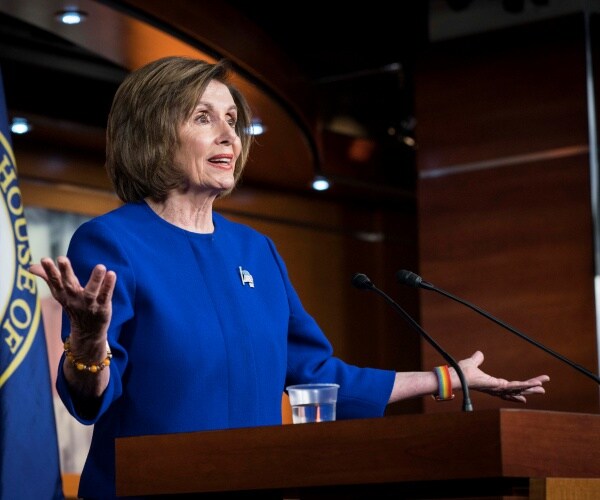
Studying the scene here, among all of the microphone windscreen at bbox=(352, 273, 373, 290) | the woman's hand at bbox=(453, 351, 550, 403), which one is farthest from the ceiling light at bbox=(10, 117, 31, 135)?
the woman's hand at bbox=(453, 351, 550, 403)

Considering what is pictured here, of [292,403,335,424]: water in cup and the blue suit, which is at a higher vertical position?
the blue suit

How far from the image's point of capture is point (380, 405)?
239 centimetres

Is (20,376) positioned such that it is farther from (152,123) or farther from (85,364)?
(85,364)

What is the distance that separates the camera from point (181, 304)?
2.18 metres

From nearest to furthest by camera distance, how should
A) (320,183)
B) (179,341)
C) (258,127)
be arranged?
1. (179,341)
2. (258,127)
3. (320,183)

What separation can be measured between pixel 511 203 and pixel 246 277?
14.0ft

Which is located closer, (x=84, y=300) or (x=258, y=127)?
(x=84, y=300)

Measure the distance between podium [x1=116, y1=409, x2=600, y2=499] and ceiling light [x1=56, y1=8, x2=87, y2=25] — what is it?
3539mm

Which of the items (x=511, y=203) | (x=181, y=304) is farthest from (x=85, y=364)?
(x=511, y=203)

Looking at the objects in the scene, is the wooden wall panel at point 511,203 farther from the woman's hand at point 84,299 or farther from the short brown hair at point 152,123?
the woman's hand at point 84,299

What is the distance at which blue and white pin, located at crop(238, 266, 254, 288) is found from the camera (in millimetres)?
2363

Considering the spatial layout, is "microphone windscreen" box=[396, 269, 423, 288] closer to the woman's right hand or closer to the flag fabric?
the woman's right hand

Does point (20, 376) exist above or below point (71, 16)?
below

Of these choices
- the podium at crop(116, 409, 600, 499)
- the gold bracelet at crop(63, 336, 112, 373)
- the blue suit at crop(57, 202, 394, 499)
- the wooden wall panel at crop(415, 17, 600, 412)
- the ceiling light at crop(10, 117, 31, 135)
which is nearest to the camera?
the podium at crop(116, 409, 600, 499)
